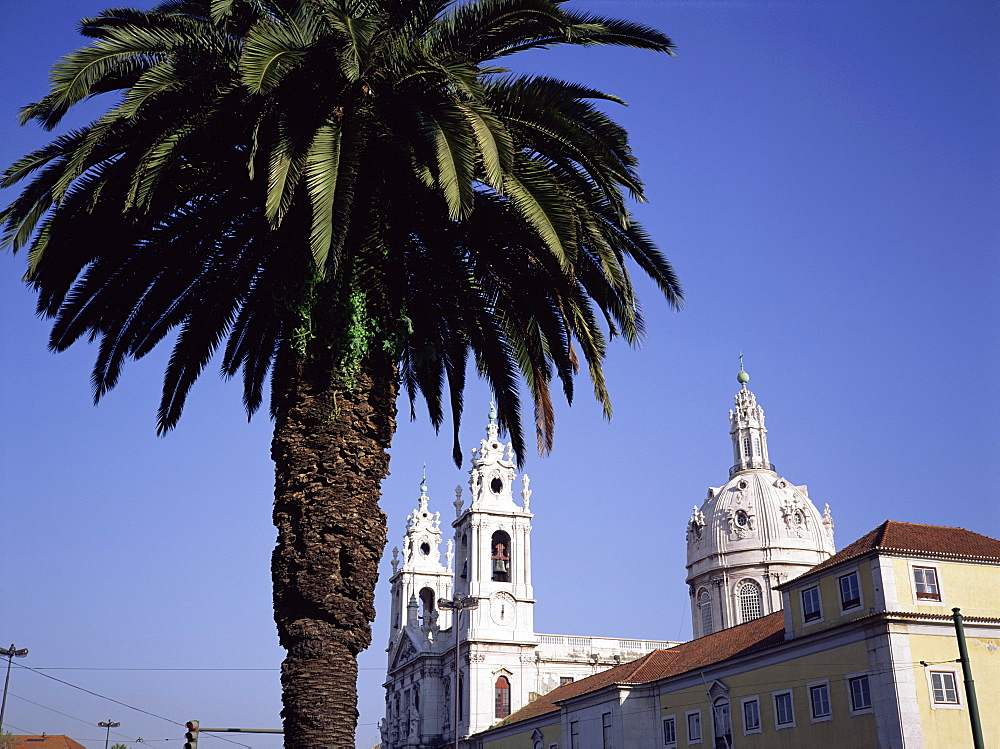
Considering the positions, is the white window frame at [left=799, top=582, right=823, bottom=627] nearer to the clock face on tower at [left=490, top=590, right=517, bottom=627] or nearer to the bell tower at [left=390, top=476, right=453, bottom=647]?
the clock face on tower at [left=490, top=590, right=517, bottom=627]

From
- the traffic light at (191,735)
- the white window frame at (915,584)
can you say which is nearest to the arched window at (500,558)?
the white window frame at (915,584)

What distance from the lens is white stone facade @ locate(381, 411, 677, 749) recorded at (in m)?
75.3

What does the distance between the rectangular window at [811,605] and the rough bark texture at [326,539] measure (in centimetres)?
2580

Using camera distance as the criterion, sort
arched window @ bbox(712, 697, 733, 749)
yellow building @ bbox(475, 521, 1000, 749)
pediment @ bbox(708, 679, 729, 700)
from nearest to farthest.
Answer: yellow building @ bbox(475, 521, 1000, 749) < arched window @ bbox(712, 697, 733, 749) < pediment @ bbox(708, 679, 729, 700)

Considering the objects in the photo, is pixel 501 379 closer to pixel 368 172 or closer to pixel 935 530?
pixel 368 172

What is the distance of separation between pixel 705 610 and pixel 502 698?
19426 millimetres

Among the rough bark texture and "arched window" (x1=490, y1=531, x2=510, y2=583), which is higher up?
"arched window" (x1=490, y1=531, x2=510, y2=583)

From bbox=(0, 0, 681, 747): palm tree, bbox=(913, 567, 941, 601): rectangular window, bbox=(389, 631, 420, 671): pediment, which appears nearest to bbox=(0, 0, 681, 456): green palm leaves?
bbox=(0, 0, 681, 747): palm tree

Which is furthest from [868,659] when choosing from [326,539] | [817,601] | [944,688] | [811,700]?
[326,539]

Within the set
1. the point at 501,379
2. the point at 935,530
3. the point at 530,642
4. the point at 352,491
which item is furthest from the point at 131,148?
the point at 530,642

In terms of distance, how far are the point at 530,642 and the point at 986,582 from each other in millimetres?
46912

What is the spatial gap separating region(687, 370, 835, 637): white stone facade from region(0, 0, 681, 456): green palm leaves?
226 feet

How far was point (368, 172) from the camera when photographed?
14.4 meters

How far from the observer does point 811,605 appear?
119ft
